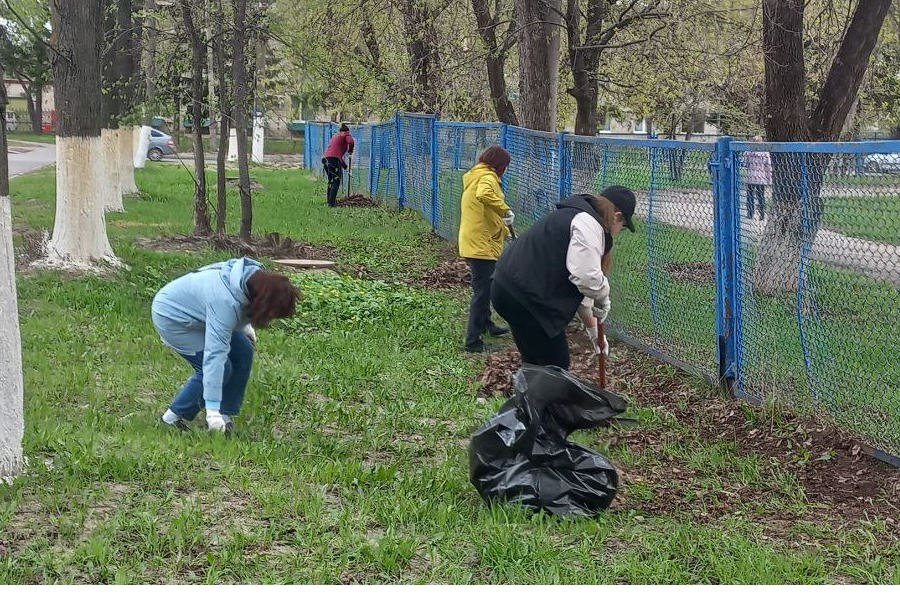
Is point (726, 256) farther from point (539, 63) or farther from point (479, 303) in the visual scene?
point (539, 63)

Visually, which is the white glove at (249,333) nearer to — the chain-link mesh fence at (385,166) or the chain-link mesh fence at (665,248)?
the chain-link mesh fence at (665,248)

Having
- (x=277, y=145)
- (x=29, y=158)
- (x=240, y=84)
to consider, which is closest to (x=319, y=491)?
(x=240, y=84)

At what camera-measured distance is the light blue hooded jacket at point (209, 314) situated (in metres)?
4.98

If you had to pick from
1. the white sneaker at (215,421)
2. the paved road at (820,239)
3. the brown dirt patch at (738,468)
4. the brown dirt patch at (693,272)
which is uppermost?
the paved road at (820,239)

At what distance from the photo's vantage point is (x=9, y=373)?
4336 millimetres

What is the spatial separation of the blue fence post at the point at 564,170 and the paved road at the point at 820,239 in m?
1.44

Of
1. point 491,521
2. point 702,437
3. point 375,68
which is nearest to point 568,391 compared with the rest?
point 491,521

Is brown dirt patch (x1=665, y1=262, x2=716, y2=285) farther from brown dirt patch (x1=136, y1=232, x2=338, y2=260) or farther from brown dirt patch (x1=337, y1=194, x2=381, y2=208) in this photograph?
brown dirt patch (x1=337, y1=194, x2=381, y2=208)

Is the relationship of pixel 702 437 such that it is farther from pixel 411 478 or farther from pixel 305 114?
pixel 305 114

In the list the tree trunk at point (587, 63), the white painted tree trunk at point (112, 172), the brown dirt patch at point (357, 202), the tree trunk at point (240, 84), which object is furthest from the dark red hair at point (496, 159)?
the brown dirt patch at point (357, 202)

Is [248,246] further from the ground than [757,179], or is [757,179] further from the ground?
[757,179]

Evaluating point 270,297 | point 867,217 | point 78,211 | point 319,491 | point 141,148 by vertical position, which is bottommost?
point 319,491

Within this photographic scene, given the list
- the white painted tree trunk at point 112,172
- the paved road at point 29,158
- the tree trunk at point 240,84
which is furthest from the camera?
the paved road at point 29,158

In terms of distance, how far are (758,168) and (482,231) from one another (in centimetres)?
254
